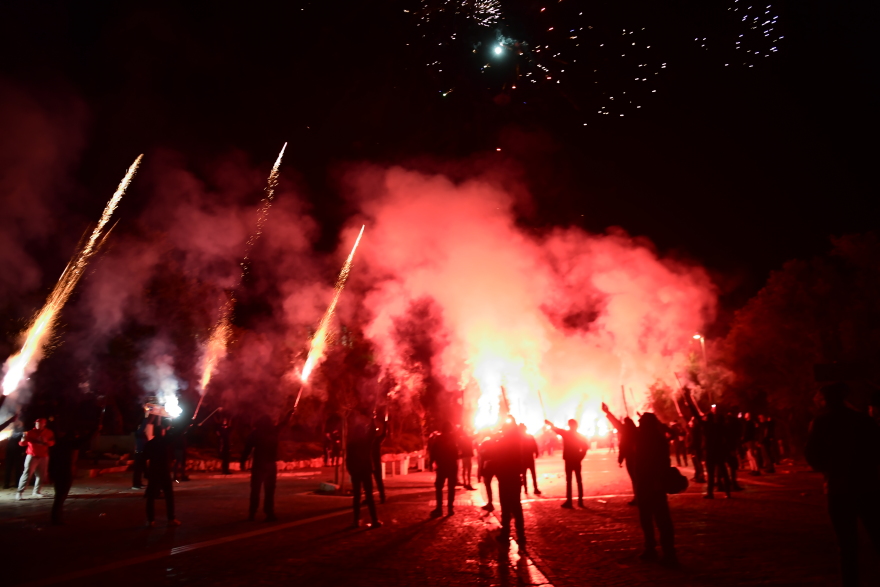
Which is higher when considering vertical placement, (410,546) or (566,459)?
(566,459)

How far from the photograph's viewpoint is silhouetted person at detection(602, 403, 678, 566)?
20.4 feet

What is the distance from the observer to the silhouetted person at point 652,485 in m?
6.22

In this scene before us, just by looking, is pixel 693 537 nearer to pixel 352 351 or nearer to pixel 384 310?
pixel 384 310

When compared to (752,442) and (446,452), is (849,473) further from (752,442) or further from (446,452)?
(752,442)

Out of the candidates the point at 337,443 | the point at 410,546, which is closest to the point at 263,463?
the point at 410,546

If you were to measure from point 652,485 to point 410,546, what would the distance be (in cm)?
290

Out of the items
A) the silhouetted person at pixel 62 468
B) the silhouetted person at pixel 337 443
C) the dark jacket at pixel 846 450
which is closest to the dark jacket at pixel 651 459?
the dark jacket at pixel 846 450

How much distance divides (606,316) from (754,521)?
15.7 metres

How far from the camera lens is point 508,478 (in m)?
7.75

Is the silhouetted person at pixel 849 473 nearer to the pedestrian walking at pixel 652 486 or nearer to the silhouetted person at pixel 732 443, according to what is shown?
the pedestrian walking at pixel 652 486

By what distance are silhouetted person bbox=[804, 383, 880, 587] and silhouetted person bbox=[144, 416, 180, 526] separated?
312 inches

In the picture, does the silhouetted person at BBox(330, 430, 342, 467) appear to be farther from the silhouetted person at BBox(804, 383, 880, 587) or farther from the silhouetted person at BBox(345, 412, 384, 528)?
the silhouetted person at BBox(804, 383, 880, 587)

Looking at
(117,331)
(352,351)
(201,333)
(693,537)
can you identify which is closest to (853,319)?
(352,351)

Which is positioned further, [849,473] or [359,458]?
[359,458]
